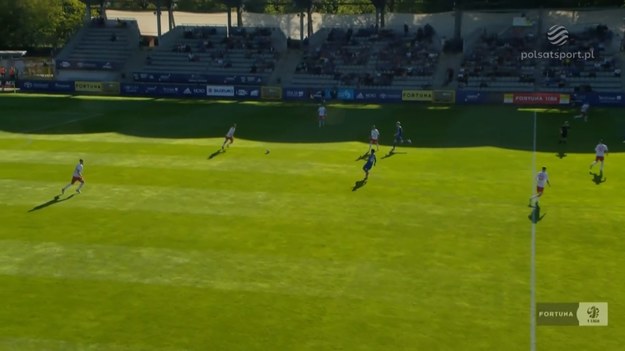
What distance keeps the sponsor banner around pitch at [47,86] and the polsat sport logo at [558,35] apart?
48871 mm

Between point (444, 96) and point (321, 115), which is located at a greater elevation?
point (444, 96)

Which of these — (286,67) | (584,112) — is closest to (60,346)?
(584,112)

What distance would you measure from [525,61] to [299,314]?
55.6 meters

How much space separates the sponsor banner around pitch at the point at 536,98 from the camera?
5534 centimetres

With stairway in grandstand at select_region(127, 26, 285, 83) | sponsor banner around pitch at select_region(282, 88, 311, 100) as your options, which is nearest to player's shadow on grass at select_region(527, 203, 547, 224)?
sponsor banner around pitch at select_region(282, 88, 311, 100)

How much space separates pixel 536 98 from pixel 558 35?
15.7 metres

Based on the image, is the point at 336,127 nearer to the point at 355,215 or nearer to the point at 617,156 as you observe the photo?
the point at 617,156

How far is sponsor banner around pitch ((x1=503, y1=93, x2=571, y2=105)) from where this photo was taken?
55.3 metres

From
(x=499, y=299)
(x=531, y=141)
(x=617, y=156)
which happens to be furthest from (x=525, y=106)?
(x=499, y=299)

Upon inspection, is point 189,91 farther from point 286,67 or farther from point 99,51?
point 99,51

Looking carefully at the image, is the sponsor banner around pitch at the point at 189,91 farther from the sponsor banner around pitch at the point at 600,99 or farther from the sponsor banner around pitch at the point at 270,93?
the sponsor banner around pitch at the point at 600,99

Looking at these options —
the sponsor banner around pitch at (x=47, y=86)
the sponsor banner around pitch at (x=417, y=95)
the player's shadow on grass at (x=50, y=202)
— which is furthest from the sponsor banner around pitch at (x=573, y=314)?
the sponsor banner around pitch at (x=47, y=86)

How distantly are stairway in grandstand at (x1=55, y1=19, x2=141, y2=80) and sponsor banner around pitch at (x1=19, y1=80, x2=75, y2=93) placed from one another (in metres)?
7.09

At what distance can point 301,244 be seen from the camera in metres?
22.0
